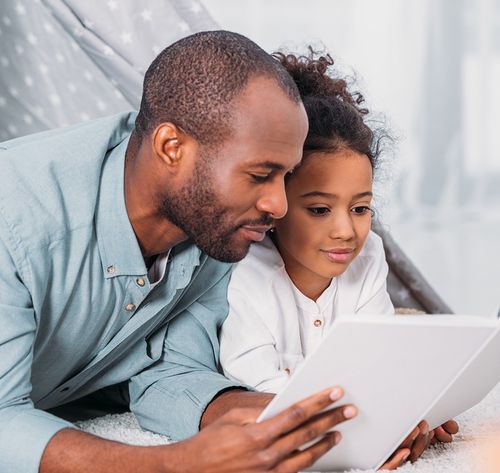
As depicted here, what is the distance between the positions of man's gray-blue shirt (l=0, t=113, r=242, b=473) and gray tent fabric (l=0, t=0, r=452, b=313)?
67 centimetres

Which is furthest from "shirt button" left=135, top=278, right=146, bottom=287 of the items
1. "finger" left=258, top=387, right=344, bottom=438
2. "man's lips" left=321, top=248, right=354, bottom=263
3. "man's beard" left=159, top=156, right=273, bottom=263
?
"finger" left=258, top=387, right=344, bottom=438

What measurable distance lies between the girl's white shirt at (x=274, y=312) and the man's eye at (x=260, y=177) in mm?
336

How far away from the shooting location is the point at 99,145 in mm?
1418

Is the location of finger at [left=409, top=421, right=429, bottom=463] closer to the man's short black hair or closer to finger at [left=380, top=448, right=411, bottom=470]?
finger at [left=380, top=448, right=411, bottom=470]

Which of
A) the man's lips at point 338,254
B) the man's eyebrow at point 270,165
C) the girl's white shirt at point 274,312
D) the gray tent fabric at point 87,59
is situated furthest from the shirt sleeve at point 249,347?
the gray tent fabric at point 87,59

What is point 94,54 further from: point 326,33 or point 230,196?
point 326,33

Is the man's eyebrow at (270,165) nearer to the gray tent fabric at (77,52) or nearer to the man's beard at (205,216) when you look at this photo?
the man's beard at (205,216)

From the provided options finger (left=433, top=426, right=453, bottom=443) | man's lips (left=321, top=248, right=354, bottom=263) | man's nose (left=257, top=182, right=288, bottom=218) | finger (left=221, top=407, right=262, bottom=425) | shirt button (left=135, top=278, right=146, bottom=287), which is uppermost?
man's nose (left=257, top=182, right=288, bottom=218)

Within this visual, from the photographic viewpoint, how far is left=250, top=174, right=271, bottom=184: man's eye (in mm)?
1286

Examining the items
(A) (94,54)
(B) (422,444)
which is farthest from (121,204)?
(A) (94,54)

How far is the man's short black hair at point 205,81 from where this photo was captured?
4.22ft

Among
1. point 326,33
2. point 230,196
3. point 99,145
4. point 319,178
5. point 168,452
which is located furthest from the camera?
point 326,33

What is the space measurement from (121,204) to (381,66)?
2.85 metres

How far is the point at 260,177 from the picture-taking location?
129 cm
